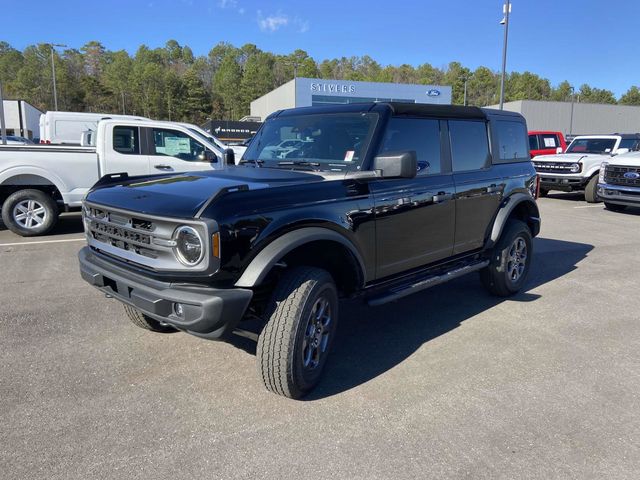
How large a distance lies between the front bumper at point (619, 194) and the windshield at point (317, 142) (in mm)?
10347

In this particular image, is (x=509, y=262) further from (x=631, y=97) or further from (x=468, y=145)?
(x=631, y=97)

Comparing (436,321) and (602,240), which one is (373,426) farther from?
(602,240)

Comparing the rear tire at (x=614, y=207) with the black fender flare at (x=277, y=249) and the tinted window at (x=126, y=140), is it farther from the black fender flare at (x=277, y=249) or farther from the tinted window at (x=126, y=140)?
the black fender flare at (x=277, y=249)

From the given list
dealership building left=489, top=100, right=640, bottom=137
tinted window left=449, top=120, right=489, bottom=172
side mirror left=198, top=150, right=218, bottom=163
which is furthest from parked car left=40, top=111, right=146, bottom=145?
dealership building left=489, top=100, right=640, bottom=137

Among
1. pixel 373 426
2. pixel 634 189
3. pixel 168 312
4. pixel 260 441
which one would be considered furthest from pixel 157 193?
pixel 634 189

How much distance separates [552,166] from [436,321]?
11.8 meters

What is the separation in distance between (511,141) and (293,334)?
12.8 ft

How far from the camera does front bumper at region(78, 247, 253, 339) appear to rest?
2.71 m

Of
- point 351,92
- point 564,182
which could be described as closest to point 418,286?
point 564,182

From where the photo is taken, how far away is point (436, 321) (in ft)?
15.5

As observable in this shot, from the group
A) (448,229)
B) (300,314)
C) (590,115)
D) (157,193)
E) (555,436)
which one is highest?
(590,115)

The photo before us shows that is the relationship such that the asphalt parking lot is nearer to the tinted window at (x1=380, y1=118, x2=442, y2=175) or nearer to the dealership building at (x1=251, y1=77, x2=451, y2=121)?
the tinted window at (x1=380, y1=118, x2=442, y2=175)

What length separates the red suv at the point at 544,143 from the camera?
18.4 m

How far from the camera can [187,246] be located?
2.81m
